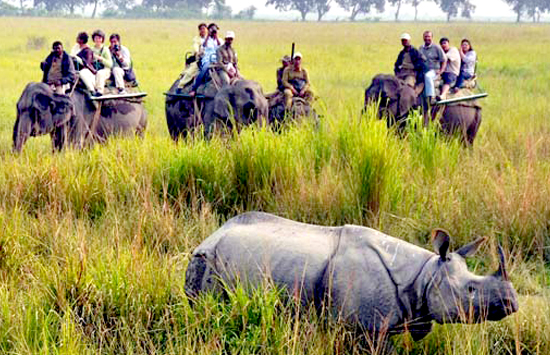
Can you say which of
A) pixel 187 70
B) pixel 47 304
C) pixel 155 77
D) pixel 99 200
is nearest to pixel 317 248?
pixel 47 304

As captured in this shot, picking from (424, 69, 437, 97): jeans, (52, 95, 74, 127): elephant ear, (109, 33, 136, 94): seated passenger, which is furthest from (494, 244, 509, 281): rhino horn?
(109, 33, 136, 94): seated passenger

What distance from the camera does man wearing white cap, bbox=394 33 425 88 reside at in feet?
39.0

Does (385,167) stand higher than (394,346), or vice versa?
(385,167)

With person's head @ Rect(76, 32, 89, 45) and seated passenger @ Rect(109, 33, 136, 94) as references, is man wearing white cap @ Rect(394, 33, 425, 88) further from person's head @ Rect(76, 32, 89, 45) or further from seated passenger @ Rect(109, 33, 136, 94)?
person's head @ Rect(76, 32, 89, 45)

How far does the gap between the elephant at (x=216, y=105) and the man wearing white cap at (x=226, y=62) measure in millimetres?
200

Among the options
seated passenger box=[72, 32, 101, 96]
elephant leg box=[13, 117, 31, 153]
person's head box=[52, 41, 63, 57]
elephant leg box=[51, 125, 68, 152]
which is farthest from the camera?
seated passenger box=[72, 32, 101, 96]

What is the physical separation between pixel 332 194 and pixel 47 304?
8.73ft

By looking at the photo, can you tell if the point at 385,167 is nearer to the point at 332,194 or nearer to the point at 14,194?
the point at 332,194

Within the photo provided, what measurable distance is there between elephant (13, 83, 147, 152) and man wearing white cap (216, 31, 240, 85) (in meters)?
1.48

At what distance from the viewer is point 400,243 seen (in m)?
4.35

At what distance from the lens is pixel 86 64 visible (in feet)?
38.1

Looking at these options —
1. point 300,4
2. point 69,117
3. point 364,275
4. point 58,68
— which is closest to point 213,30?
point 58,68

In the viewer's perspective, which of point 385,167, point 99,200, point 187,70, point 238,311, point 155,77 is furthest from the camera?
point 155,77

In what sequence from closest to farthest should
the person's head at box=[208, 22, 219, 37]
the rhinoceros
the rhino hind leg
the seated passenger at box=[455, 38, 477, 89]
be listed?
the rhinoceros, the rhino hind leg, the person's head at box=[208, 22, 219, 37], the seated passenger at box=[455, 38, 477, 89]
